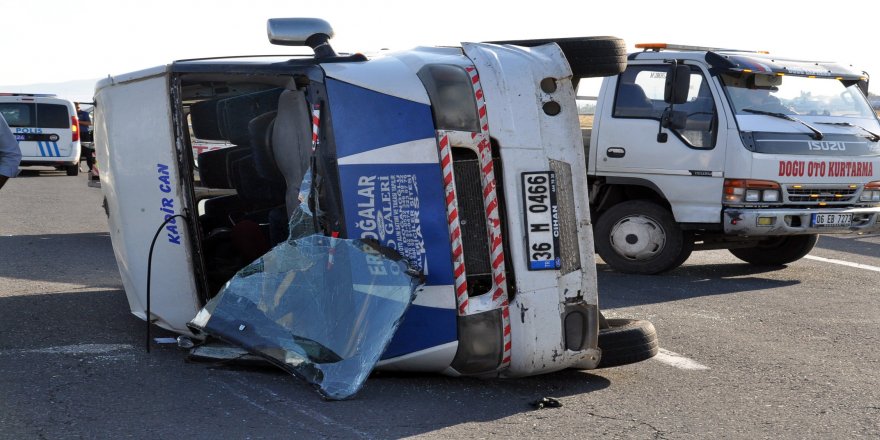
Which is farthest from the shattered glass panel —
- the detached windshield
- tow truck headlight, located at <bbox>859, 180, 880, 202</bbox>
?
tow truck headlight, located at <bbox>859, 180, 880, 202</bbox>

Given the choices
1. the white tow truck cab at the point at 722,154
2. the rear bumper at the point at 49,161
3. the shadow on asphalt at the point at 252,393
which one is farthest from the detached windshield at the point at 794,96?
the rear bumper at the point at 49,161

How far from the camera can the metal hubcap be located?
34.2 feet

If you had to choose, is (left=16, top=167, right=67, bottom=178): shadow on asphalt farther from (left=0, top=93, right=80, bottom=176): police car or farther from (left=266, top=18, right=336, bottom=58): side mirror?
(left=266, top=18, right=336, bottom=58): side mirror

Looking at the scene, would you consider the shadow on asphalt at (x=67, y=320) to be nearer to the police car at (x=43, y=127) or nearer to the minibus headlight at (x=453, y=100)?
the minibus headlight at (x=453, y=100)

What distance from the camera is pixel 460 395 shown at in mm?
5477

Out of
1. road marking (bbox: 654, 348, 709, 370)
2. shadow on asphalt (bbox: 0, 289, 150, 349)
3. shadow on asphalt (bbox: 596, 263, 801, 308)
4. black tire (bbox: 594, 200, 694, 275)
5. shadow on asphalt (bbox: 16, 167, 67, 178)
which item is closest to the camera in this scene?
road marking (bbox: 654, 348, 709, 370)

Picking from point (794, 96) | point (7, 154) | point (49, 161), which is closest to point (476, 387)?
point (7, 154)

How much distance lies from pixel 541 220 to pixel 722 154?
196 inches

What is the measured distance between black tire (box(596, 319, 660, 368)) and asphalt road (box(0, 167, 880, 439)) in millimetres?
128

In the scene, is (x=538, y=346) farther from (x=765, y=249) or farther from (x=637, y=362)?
(x=765, y=249)

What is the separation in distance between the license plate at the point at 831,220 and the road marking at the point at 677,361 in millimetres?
3678

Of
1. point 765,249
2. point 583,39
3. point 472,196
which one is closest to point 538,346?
point 472,196

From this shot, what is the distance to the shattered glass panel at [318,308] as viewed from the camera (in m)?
5.29

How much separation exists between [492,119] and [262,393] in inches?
67.5
